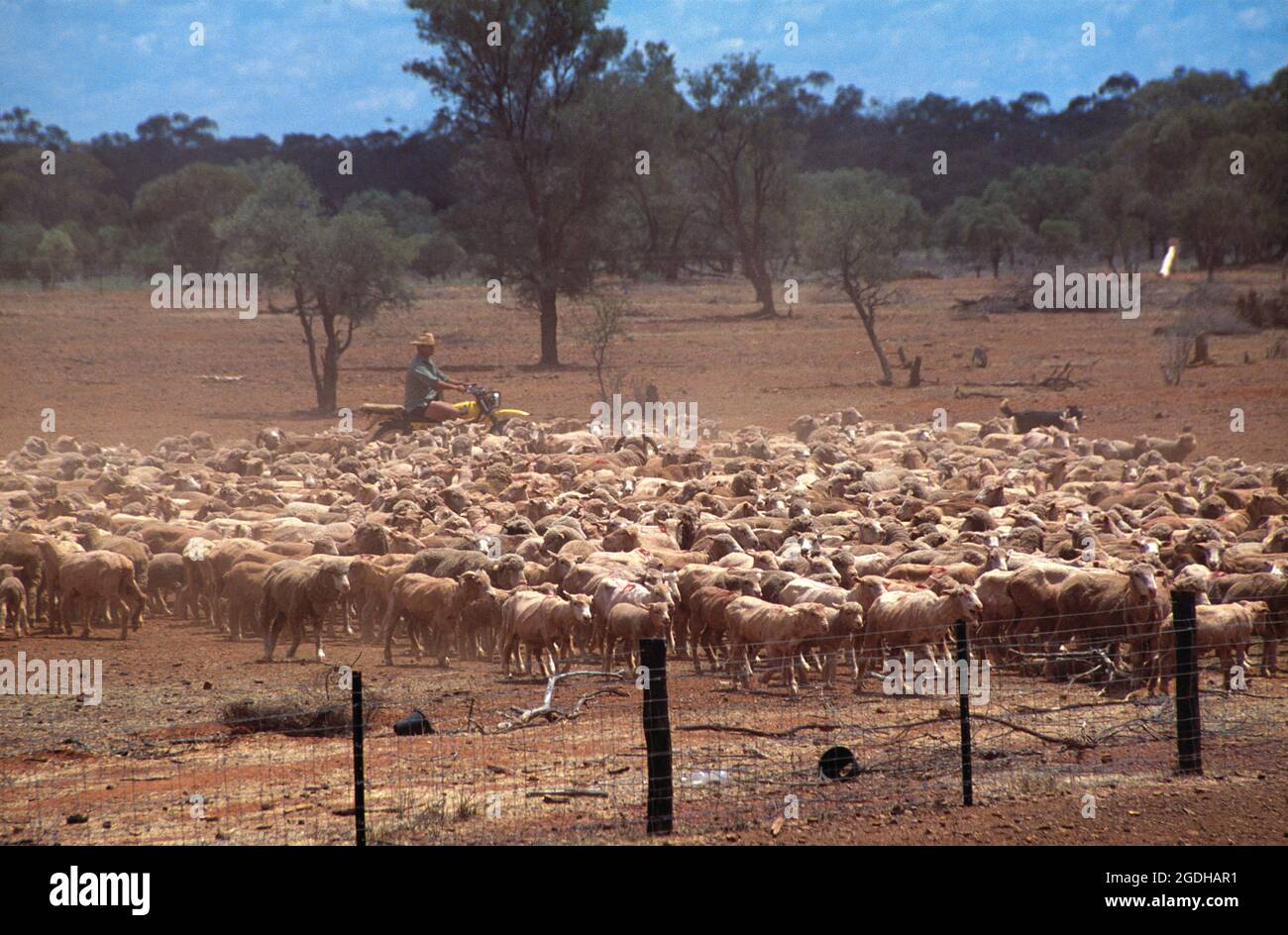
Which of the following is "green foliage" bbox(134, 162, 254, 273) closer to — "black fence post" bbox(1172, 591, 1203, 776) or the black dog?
the black dog

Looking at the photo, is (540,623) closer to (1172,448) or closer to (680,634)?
(680,634)

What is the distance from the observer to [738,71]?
56031 millimetres

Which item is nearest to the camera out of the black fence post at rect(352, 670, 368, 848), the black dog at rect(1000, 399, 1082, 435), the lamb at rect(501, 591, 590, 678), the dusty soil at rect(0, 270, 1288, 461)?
the black fence post at rect(352, 670, 368, 848)

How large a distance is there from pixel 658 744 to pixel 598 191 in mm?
34733

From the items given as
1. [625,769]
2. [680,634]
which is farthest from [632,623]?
[625,769]

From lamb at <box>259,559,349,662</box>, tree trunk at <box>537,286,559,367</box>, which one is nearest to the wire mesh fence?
lamb at <box>259,559,349,662</box>

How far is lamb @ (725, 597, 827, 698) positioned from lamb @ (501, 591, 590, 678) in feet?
4.20

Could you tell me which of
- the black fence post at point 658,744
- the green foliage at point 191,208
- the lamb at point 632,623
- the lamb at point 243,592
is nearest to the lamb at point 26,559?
the lamb at point 243,592

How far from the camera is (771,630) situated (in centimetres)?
1136

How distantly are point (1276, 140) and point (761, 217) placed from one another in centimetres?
2228

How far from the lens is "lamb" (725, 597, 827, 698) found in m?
11.2
